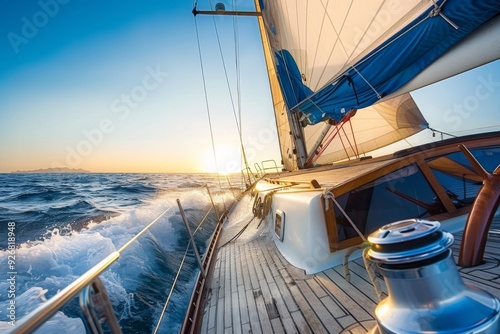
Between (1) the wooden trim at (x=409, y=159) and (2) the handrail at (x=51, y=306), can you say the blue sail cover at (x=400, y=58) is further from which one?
(2) the handrail at (x=51, y=306)

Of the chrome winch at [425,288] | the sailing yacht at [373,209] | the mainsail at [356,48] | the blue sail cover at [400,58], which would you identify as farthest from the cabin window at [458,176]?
the chrome winch at [425,288]

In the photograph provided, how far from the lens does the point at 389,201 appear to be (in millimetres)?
2488

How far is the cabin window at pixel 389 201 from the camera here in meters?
2.44

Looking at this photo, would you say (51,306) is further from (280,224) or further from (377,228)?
(280,224)

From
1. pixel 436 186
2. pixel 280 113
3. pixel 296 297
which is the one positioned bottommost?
pixel 296 297

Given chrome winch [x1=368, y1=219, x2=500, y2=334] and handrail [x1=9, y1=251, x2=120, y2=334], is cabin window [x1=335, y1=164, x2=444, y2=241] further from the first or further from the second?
handrail [x1=9, y1=251, x2=120, y2=334]

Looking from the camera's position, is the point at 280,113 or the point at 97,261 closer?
the point at 97,261

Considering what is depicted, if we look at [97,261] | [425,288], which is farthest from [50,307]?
[97,261]

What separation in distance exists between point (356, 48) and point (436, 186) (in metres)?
1.85

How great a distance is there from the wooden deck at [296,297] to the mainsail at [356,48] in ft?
5.43

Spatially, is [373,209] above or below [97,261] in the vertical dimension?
above

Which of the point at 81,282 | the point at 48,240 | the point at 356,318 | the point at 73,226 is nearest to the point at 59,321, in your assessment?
the point at 81,282

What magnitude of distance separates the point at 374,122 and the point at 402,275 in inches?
274

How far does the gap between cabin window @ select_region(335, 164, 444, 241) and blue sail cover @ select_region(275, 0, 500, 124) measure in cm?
103
